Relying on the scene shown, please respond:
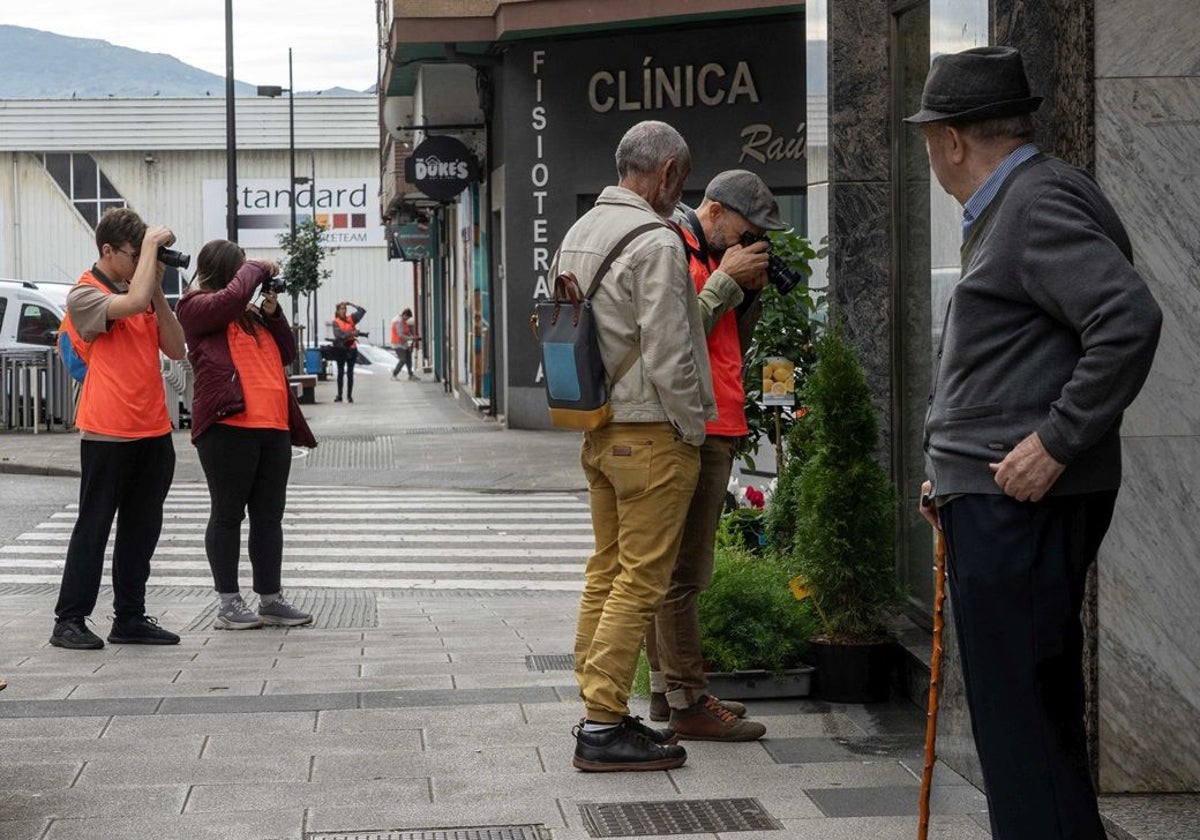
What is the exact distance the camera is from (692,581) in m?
6.04

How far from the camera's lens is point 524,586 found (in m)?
11.4

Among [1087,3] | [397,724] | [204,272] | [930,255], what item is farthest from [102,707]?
[1087,3]

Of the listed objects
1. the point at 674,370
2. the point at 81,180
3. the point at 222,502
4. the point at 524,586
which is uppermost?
the point at 81,180

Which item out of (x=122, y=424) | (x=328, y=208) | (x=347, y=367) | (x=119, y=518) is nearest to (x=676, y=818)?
(x=122, y=424)

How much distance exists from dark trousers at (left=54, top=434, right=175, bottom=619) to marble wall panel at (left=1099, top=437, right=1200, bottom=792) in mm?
4681

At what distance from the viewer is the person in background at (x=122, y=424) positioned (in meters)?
7.90

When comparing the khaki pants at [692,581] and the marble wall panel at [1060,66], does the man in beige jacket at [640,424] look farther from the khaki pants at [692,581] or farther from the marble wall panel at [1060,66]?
the marble wall panel at [1060,66]

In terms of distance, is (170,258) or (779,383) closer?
(779,383)

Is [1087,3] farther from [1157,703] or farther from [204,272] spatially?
[204,272]

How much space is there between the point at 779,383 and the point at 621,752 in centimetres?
253

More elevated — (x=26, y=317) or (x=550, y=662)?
(x=26, y=317)

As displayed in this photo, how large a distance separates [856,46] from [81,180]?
203 feet

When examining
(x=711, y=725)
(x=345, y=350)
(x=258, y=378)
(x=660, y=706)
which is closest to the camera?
(x=711, y=725)

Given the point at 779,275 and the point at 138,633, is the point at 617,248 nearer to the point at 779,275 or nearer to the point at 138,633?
the point at 779,275
